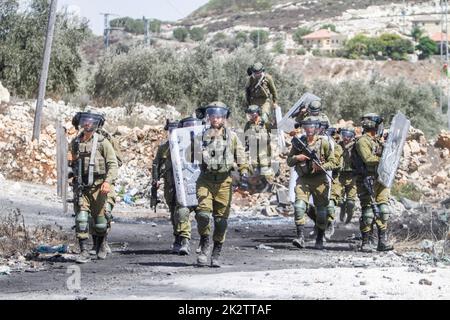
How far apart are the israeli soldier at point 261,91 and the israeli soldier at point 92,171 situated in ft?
25.3

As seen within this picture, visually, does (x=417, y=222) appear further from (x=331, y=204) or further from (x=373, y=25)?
(x=373, y=25)

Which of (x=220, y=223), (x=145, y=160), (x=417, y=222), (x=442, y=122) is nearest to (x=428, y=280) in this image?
(x=220, y=223)

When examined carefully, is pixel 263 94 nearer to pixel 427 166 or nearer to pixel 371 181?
pixel 371 181

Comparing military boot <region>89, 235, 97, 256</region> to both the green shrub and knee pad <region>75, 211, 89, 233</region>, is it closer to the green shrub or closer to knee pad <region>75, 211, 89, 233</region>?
knee pad <region>75, 211, 89, 233</region>

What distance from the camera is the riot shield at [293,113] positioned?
1911cm

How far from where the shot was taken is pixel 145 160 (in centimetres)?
2680

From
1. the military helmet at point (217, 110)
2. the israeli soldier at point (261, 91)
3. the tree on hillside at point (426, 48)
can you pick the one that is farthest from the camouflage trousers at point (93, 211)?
the tree on hillside at point (426, 48)

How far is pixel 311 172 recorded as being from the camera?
14.6m

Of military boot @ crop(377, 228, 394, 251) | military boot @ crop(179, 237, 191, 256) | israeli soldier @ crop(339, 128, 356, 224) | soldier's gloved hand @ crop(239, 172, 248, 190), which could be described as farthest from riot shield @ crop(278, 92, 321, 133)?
military boot @ crop(179, 237, 191, 256)

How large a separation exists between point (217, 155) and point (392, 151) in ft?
11.9

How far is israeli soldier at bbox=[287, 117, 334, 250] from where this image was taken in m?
14.5

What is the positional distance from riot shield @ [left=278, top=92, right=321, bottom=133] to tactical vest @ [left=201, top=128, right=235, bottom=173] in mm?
6996

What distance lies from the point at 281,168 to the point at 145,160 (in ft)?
12.4

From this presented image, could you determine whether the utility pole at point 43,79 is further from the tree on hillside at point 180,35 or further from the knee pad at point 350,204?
the tree on hillside at point 180,35
